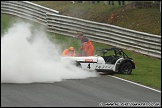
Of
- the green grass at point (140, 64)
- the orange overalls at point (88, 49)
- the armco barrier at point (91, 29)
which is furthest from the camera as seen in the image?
the armco barrier at point (91, 29)

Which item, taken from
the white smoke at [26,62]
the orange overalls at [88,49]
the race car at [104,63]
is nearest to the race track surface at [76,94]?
the white smoke at [26,62]

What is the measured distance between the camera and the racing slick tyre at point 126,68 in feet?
54.6

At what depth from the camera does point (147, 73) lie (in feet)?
56.4

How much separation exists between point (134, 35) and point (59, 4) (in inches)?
416

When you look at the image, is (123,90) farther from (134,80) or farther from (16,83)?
(16,83)

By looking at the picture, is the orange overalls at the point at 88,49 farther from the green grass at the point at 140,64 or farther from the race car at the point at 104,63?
the green grass at the point at 140,64

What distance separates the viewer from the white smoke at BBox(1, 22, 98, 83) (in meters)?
13.5

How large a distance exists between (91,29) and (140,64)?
6069 millimetres

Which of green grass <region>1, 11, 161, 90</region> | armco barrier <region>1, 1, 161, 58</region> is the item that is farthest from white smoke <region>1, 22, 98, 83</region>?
armco barrier <region>1, 1, 161, 58</region>

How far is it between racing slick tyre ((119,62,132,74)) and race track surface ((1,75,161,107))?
84.1 inches

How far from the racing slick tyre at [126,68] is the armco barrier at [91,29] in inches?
198

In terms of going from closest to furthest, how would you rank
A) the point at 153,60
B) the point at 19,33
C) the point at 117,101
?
1. the point at 117,101
2. the point at 19,33
3. the point at 153,60

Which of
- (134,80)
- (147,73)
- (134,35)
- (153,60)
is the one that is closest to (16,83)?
(134,80)

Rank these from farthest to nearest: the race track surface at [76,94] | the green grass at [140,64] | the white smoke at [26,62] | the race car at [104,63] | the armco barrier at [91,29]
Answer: the armco barrier at [91,29] → the race car at [104,63] → the green grass at [140,64] → the white smoke at [26,62] → the race track surface at [76,94]
